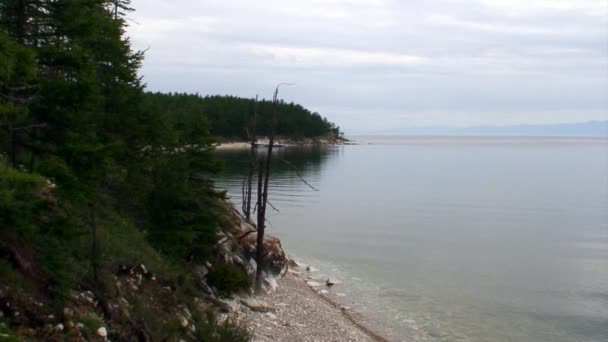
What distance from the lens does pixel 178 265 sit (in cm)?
2030

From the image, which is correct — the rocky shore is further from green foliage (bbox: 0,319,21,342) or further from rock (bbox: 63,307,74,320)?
green foliage (bbox: 0,319,21,342)

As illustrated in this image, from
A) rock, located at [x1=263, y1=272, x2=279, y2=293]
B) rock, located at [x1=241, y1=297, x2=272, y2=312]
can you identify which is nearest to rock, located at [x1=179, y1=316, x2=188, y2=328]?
rock, located at [x1=241, y1=297, x2=272, y2=312]

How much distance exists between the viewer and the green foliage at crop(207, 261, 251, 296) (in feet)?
73.3

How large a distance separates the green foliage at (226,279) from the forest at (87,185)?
5 cm

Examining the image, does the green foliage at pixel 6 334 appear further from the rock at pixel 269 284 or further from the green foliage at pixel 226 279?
the rock at pixel 269 284

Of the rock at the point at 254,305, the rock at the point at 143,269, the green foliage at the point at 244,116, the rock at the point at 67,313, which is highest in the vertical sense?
the green foliage at the point at 244,116

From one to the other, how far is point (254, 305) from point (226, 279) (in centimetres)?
152

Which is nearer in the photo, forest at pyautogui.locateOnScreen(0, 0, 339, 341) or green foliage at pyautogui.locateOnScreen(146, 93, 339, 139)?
forest at pyautogui.locateOnScreen(0, 0, 339, 341)

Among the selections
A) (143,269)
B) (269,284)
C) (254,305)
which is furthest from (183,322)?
(269,284)

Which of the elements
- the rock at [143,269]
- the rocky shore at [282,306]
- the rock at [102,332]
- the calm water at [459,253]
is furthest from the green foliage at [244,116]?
the rock at [102,332]

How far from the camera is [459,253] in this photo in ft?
137

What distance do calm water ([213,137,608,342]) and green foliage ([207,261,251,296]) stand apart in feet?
22.0

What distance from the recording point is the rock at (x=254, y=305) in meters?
22.5

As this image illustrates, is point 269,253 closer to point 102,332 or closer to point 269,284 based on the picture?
point 269,284
